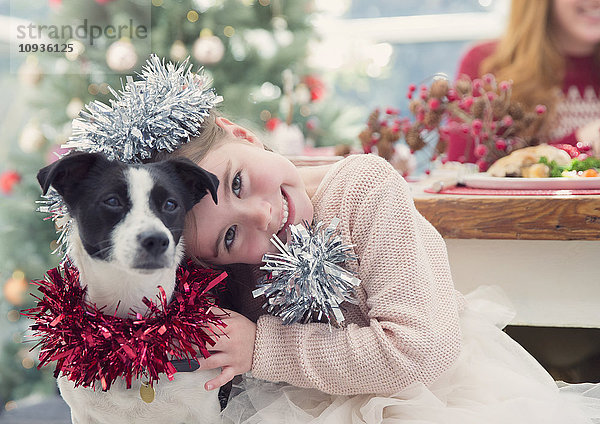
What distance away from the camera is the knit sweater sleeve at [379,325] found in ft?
3.15

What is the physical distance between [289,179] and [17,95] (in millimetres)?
2616

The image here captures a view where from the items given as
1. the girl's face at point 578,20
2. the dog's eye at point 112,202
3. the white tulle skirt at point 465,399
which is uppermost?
the girl's face at point 578,20

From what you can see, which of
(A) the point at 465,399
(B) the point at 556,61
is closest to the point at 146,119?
(A) the point at 465,399

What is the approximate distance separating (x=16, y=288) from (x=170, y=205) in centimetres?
193

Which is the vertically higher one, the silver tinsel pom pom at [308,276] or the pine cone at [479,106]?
the pine cone at [479,106]

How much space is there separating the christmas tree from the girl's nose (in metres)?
1.41

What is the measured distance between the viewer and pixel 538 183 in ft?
4.52

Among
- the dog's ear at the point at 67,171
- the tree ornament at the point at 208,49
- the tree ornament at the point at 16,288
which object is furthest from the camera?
the tree ornament at the point at 16,288

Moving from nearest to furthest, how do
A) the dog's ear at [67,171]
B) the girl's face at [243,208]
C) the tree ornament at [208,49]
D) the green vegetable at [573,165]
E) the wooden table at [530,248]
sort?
the dog's ear at [67,171] < the girl's face at [243,208] < the wooden table at [530,248] < the green vegetable at [573,165] < the tree ornament at [208,49]

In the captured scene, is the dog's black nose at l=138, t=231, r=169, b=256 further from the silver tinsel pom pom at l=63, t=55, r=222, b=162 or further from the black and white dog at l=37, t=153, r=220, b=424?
the silver tinsel pom pom at l=63, t=55, r=222, b=162

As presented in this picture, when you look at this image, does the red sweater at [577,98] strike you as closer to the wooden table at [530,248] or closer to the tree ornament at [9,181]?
the wooden table at [530,248]

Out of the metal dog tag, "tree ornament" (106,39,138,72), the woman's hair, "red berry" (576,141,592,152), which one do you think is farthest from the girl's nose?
the woman's hair

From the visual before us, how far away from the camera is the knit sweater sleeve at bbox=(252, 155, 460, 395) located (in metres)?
0.96

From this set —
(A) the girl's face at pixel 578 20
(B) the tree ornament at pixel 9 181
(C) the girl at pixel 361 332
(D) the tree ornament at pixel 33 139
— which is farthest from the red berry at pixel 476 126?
(B) the tree ornament at pixel 9 181
